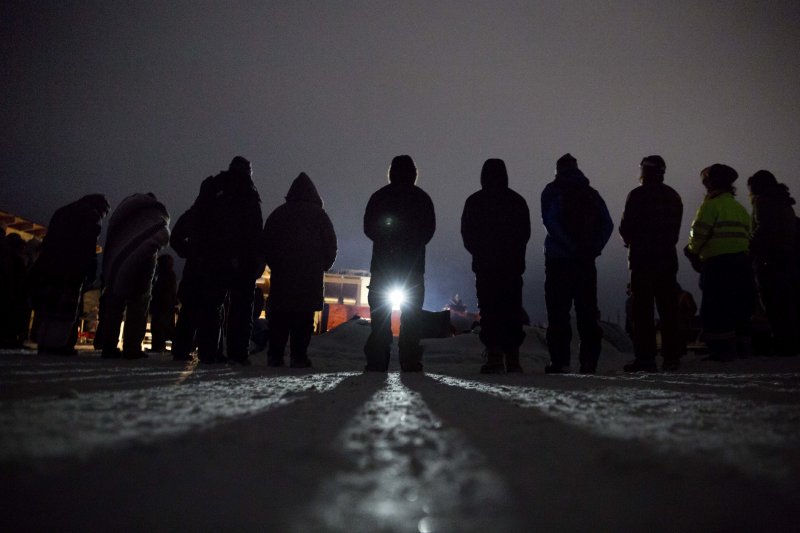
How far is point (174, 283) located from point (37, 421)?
23.9 ft

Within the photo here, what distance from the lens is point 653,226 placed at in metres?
3.57

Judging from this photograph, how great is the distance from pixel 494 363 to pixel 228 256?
93.5 inches

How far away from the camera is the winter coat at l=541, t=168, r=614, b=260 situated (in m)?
3.49

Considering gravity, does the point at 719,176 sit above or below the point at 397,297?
above

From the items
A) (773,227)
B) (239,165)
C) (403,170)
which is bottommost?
(773,227)

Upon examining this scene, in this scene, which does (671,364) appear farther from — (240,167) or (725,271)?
(240,167)

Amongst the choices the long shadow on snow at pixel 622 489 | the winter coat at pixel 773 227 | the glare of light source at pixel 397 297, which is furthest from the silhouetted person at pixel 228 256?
the winter coat at pixel 773 227

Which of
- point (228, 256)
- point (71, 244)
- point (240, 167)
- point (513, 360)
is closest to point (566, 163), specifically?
point (513, 360)

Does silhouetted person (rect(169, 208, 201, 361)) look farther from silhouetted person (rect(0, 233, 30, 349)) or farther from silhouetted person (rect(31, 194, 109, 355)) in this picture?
silhouetted person (rect(0, 233, 30, 349))

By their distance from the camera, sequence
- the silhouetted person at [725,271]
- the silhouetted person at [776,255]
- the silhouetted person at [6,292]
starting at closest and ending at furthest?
the silhouetted person at [725,271] → the silhouetted person at [776,255] → the silhouetted person at [6,292]

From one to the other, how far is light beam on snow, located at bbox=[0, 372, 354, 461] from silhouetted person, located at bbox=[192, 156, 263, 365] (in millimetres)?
2329

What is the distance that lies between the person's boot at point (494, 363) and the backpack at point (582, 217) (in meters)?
1.09

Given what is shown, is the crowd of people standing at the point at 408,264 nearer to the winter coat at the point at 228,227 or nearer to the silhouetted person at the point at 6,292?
the winter coat at the point at 228,227

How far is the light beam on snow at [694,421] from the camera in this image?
647mm
